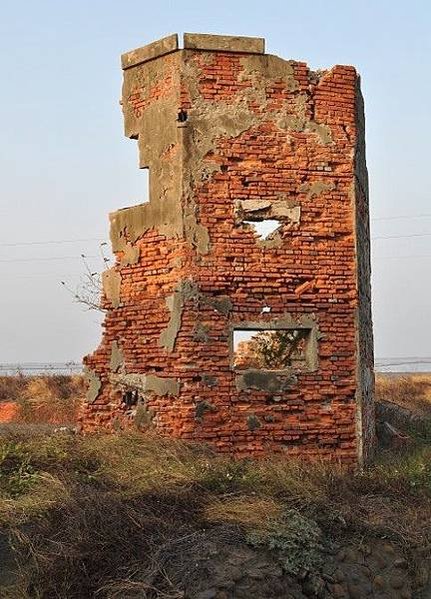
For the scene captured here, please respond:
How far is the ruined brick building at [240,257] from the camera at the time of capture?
9359 millimetres

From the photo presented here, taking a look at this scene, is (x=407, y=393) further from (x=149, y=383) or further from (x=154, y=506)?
(x=154, y=506)

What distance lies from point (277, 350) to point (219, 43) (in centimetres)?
428

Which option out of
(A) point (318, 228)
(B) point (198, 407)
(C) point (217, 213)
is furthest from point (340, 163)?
(B) point (198, 407)

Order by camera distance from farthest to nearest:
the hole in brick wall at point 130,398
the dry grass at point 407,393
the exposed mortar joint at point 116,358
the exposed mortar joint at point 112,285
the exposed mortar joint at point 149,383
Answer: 1. the dry grass at point 407,393
2. the exposed mortar joint at point 112,285
3. the exposed mortar joint at point 116,358
4. the hole in brick wall at point 130,398
5. the exposed mortar joint at point 149,383

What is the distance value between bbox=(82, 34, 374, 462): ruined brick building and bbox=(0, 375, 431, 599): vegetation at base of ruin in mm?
653

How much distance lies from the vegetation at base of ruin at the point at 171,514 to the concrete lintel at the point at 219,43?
4956mm

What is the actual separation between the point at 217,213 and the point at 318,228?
4.40 ft

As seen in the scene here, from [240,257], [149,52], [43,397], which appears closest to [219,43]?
[149,52]

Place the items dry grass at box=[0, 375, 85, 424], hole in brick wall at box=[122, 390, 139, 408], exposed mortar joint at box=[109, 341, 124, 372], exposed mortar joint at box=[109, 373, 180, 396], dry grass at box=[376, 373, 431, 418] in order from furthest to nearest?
dry grass at box=[376, 373, 431, 418] < dry grass at box=[0, 375, 85, 424] < exposed mortar joint at box=[109, 341, 124, 372] < hole in brick wall at box=[122, 390, 139, 408] < exposed mortar joint at box=[109, 373, 180, 396]

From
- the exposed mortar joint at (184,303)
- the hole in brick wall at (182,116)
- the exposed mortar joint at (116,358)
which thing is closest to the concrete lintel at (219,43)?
the hole in brick wall at (182,116)

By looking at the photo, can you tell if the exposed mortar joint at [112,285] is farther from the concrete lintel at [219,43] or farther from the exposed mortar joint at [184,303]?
the concrete lintel at [219,43]

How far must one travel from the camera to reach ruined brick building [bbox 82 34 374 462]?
9359mm

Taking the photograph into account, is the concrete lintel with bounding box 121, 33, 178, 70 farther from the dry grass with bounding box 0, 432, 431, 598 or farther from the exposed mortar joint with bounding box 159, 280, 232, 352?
the dry grass with bounding box 0, 432, 431, 598

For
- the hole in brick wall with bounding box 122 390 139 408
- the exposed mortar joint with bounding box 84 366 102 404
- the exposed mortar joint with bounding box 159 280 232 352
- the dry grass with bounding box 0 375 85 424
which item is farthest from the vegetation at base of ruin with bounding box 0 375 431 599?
the dry grass with bounding box 0 375 85 424
